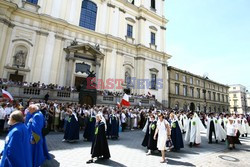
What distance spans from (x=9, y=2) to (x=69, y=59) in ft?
28.6

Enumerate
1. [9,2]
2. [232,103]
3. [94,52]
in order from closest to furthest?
[9,2]
[94,52]
[232,103]

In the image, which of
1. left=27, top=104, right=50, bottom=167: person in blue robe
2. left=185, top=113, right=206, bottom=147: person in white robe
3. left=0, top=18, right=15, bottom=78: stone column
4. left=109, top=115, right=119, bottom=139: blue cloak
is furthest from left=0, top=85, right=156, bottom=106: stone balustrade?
left=27, top=104, right=50, bottom=167: person in blue robe

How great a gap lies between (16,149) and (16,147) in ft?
0.11

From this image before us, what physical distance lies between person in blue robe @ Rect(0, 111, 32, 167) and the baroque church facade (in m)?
17.8

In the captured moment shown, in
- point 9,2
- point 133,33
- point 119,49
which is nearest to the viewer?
point 9,2

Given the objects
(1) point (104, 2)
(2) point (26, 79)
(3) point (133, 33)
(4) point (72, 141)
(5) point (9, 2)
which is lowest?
(4) point (72, 141)

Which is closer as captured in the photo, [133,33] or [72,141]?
[72,141]

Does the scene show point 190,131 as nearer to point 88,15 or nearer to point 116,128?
point 116,128

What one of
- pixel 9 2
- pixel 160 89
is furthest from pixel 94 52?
pixel 160 89

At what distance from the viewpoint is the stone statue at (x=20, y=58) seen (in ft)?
58.6

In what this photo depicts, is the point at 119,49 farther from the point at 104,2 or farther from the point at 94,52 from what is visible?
the point at 104,2

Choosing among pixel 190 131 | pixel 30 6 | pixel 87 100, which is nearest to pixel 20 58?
pixel 30 6

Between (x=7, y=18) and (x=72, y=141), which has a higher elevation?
(x=7, y=18)

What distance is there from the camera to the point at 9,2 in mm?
17141
